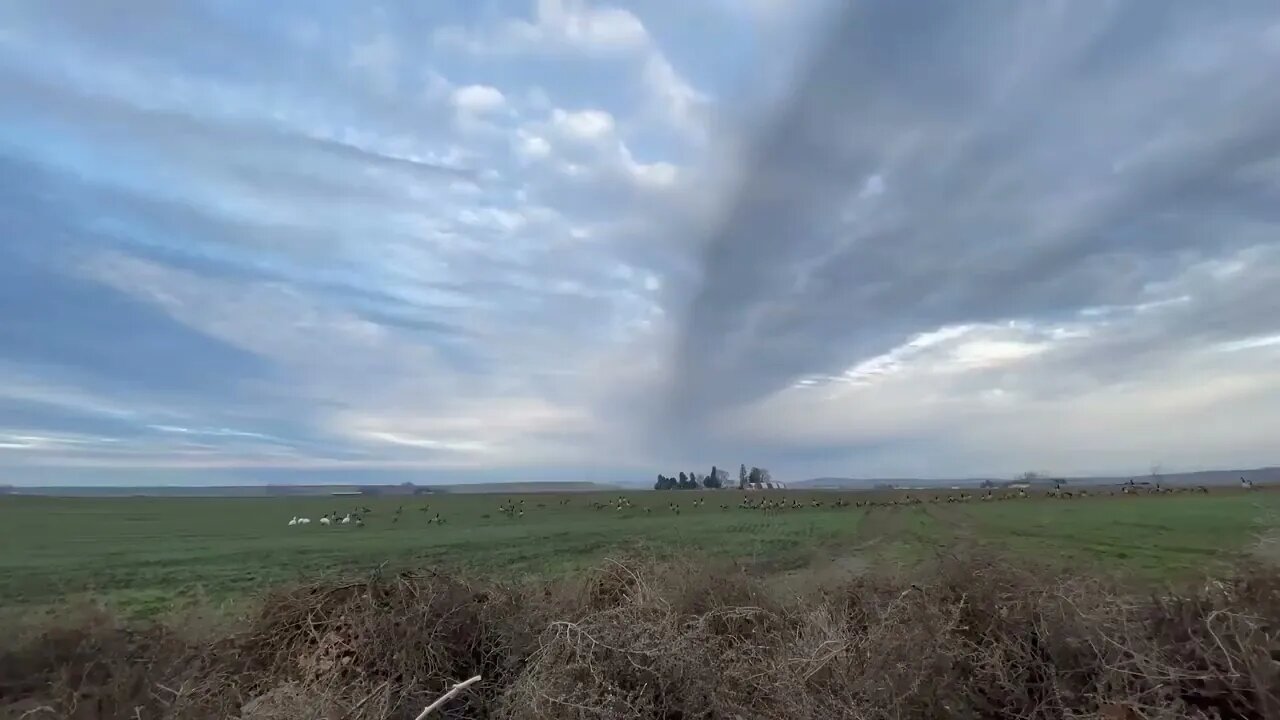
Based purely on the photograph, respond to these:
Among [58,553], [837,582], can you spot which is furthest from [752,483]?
[837,582]

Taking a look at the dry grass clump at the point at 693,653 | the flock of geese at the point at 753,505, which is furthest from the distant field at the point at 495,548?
the flock of geese at the point at 753,505

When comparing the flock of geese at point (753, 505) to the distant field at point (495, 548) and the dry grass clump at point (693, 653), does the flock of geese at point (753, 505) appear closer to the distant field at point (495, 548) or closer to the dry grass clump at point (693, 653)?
the distant field at point (495, 548)

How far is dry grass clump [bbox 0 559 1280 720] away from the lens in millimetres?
6480

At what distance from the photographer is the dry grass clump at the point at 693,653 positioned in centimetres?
648

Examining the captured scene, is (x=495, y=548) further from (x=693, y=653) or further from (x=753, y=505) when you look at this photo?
(x=753, y=505)

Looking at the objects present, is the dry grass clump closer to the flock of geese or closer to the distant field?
the distant field

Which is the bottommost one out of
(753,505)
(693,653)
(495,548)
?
(495,548)

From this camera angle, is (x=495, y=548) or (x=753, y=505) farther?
(x=753, y=505)

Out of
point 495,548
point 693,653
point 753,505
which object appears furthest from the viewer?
point 753,505

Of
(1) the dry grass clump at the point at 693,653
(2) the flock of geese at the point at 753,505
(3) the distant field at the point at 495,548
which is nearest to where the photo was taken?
(1) the dry grass clump at the point at 693,653

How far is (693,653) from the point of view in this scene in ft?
23.3

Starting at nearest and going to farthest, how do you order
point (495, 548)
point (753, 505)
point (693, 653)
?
point (693, 653) < point (495, 548) < point (753, 505)

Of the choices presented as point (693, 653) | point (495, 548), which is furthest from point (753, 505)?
point (693, 653)

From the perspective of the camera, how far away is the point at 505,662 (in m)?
8.26
